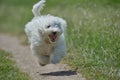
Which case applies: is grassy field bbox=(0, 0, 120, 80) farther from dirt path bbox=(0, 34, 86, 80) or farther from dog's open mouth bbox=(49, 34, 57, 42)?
dog's open mouth bbox=(49, 34, 57, 42)

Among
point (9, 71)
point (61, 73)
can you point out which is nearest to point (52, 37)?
point (61, 73)

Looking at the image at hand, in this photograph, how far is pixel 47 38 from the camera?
510 inches

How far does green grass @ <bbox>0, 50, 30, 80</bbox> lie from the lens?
11.9 meters

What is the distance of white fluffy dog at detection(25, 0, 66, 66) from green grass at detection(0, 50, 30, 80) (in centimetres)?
64

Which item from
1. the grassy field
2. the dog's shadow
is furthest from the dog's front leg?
the grassy field

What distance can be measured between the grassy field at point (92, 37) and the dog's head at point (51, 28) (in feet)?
2.65

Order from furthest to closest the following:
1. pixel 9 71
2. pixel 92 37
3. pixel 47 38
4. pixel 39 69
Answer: pixel 92 37, pixel 39 69, pixel 47 38, pixel 9 71

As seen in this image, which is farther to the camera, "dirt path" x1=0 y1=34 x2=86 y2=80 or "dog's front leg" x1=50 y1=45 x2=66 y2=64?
"dog's front leg" x1=50 y1=45 x2=66 y2=64

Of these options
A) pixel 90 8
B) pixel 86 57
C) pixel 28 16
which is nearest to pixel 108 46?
pixel 86 57

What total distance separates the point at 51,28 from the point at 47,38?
0.46 metres

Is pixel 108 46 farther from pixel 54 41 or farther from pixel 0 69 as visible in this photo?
pixel 0 69

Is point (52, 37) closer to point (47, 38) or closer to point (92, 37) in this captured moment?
point (47, 38)

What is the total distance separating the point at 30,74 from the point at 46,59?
59 centimetres

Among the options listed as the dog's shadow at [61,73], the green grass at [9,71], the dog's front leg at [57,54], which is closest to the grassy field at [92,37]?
the dog's shadow at [61,73]
